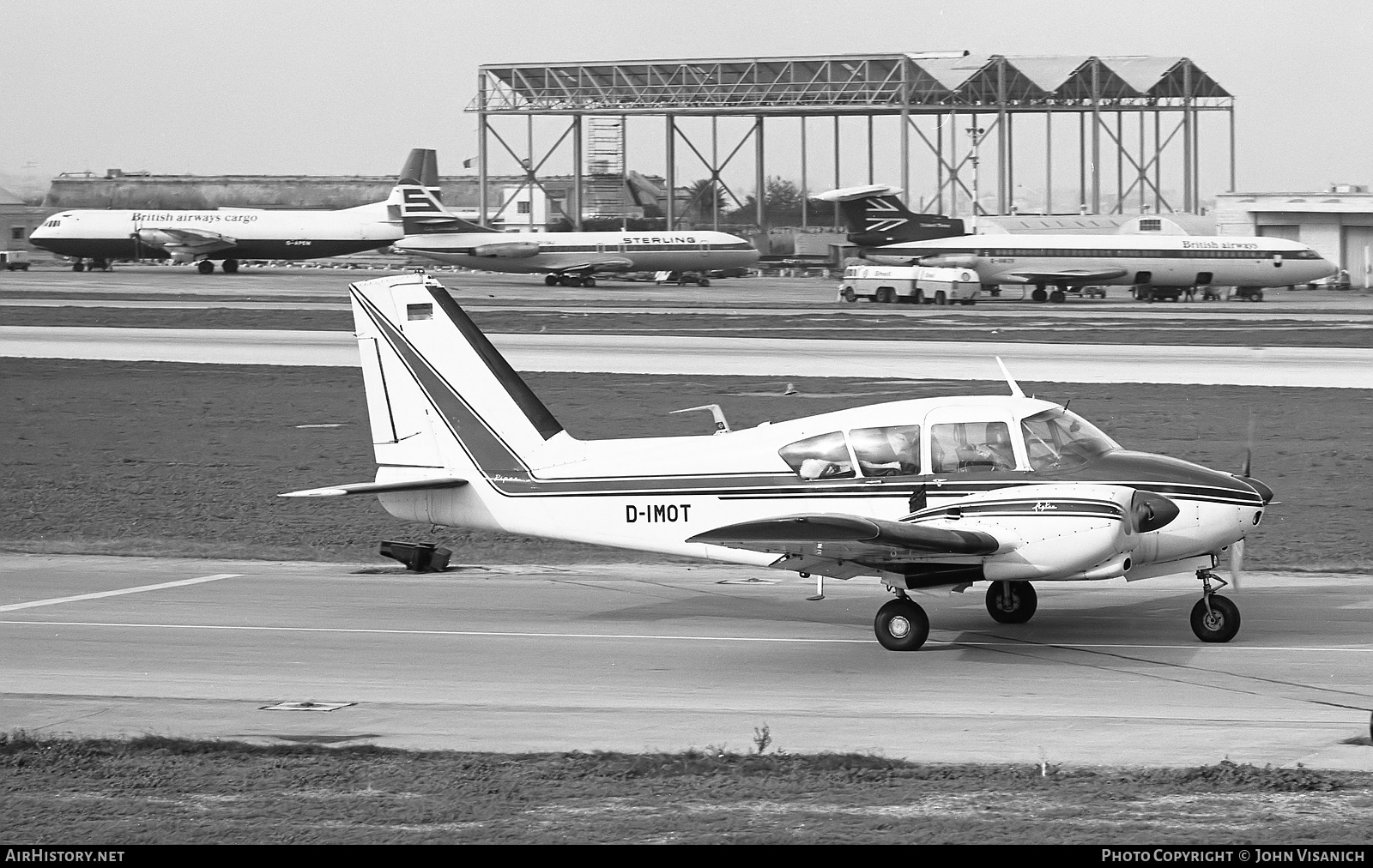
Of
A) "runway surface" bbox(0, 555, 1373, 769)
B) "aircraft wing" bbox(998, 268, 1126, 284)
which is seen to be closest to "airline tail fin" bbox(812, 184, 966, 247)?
"aircraft wing" bbox(998, 268, 1126, 284)

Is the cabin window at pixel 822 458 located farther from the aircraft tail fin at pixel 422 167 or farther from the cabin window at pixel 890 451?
the aircraft tail fin at pixel 422 167

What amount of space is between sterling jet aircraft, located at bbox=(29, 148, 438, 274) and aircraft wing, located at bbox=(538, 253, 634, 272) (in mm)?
16770

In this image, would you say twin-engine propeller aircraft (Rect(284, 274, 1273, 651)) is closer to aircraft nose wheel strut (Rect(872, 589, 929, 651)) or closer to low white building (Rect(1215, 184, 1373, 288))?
aircraft nose wheel strut (Rect(872, 589, 929, 651))

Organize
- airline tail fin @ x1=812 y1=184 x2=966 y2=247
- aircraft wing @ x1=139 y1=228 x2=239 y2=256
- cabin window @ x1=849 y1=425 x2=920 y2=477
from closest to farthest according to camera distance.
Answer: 1. cabin window @ x1=849 y1=425 x2=920 y2=477
2. airline tail fin @ x1=812 y1=184 x2=966 y2=247
3. aircraft wing @ x1=139 y1=228 x2=239 y2=256

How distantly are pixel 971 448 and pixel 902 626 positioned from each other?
1960mm

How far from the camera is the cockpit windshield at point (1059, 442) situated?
15.9 meters

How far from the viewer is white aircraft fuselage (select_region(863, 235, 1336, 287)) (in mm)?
92938

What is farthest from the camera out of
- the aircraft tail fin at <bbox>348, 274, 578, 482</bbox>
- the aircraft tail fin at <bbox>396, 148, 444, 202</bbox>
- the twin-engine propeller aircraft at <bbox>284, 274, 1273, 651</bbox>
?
the aircraft tail fin at <bbox>396, 148, 444, 202</bbox>

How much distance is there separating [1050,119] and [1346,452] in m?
105

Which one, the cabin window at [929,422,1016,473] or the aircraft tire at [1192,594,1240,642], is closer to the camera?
the aircraft tire at [1192,594,1240,642]

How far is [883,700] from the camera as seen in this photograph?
1385 cm

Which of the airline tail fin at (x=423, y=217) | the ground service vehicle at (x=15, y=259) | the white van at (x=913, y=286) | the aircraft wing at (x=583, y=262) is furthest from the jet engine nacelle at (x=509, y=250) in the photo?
the ground service vehicle at (x=15, y=259)

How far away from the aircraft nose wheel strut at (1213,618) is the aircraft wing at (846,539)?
2.32 meters
